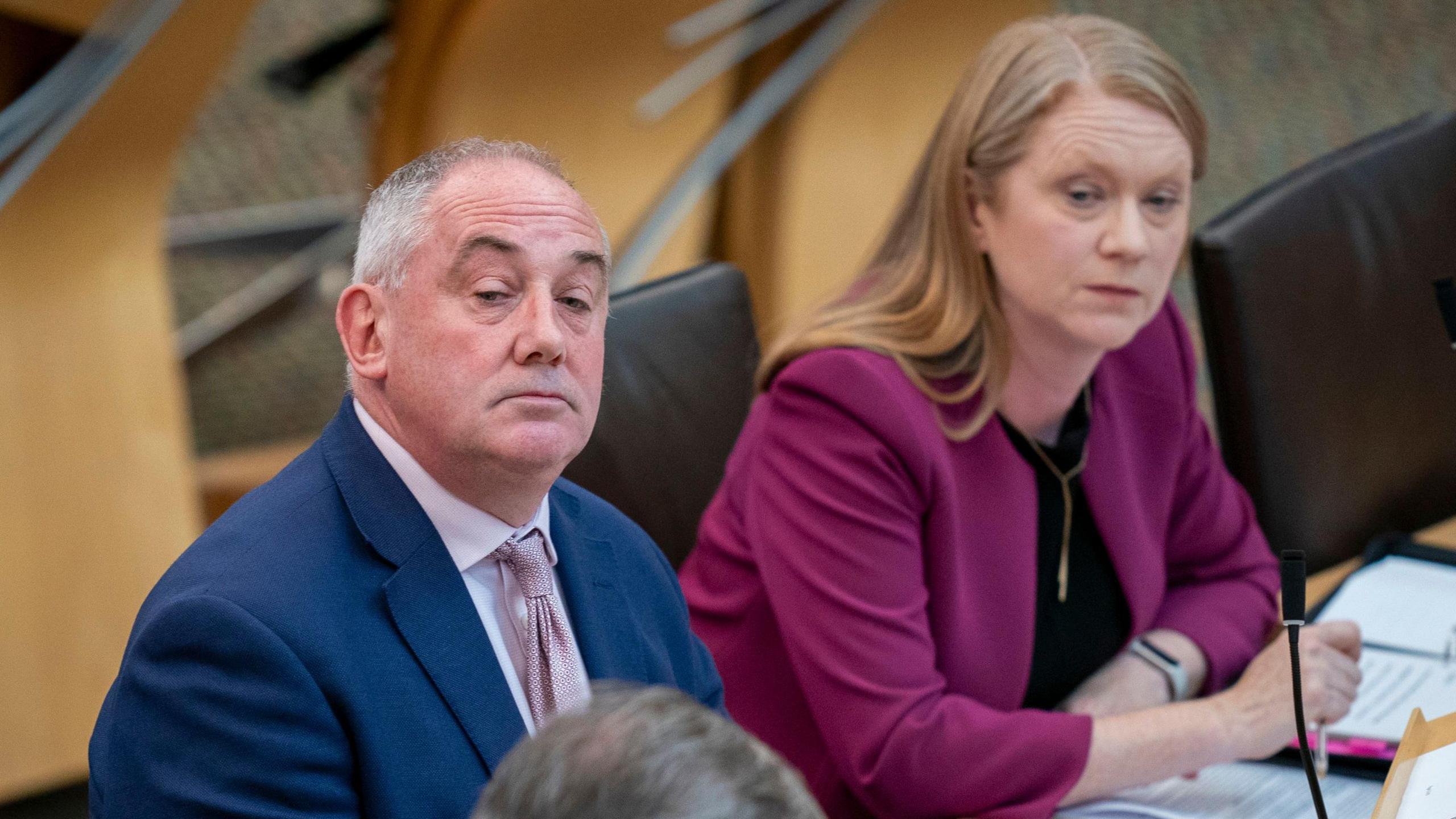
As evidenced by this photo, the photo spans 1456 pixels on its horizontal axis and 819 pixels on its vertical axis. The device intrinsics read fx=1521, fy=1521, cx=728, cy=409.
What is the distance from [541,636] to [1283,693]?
0.75 metres

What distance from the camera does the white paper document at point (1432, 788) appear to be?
3.28 feet

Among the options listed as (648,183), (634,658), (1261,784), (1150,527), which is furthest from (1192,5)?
(634,658)

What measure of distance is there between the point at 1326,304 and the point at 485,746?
1521 mm

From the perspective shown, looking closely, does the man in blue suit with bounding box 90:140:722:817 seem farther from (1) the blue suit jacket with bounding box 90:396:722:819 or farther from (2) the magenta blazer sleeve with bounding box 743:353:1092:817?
(2) the magenta blazer sleeve with bounding box 743:353:1092:817

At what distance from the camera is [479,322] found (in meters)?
0.99

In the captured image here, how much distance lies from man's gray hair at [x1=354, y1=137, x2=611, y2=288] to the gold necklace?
0.71 m

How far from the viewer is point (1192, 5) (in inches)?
177

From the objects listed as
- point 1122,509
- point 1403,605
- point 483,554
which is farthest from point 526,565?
point 1403,605

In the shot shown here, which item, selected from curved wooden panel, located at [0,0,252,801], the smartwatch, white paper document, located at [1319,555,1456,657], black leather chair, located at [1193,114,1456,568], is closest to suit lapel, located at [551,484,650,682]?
the smartwatch

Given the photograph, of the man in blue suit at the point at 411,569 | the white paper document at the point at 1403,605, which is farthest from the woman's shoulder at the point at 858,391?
the white paper document at the point at 1403,605

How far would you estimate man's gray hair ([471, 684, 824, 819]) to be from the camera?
450 mm

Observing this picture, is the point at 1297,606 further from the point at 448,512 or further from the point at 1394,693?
the point at 448,512

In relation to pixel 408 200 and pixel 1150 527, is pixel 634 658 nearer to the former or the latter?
pixel 408 200

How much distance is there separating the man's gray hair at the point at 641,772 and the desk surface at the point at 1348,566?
149 cm
